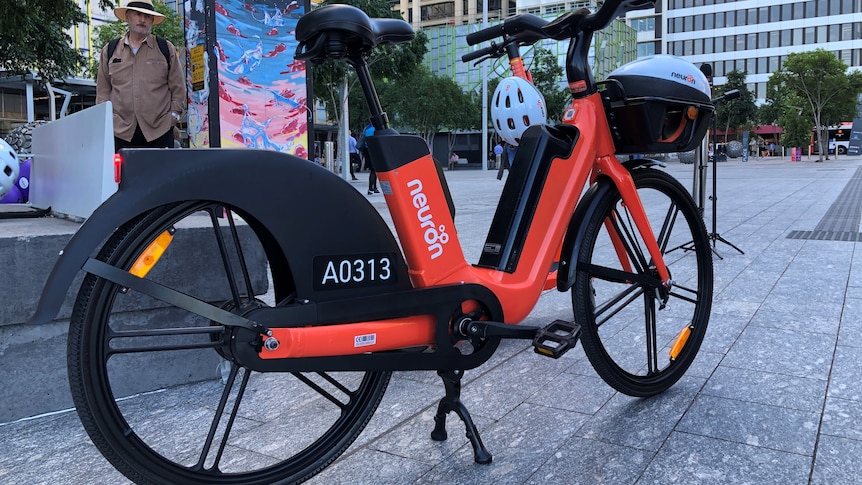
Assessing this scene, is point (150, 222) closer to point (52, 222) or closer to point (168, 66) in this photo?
point (52, 222)

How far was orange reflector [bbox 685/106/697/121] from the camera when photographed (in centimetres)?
284

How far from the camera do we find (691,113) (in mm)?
2848

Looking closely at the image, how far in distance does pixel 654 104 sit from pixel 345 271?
145 cm

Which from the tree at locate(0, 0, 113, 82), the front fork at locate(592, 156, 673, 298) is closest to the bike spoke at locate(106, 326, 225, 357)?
the front fork at locate(592, 156, 673, 298)

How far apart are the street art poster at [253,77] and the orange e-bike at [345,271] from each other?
3430 millimetres

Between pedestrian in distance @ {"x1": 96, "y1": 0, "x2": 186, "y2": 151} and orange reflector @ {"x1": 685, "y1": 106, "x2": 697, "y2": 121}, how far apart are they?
3.30 meters

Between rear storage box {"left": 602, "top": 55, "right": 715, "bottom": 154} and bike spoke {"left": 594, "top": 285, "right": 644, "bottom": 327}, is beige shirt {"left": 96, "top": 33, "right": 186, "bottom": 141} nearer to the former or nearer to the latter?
rear storage box {"left": 602, "top": 55, "right": 715, "bottom": 154}

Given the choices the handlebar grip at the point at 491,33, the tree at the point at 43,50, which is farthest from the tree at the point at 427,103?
the handlebar grip at the point at 491,33

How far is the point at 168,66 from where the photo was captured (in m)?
4.69

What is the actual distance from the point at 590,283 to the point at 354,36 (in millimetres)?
1279

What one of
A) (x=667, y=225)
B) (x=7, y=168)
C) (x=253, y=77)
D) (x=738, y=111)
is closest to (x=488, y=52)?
(x=667, y=225)

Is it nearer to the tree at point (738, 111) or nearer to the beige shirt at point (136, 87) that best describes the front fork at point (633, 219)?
the beige shirt at point (136, 87)

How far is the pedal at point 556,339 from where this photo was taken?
7.77 ft

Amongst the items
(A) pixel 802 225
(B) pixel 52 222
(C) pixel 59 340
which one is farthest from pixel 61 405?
(A) pixel 802 225
